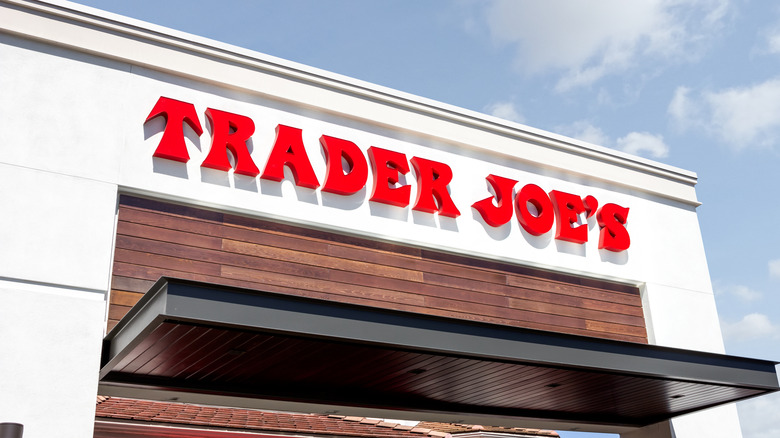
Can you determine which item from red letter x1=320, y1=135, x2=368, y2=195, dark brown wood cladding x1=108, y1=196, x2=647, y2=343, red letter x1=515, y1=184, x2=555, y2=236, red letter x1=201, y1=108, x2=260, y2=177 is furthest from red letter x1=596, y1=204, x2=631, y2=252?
red letter x1=201, y1=108, x2=260, y2=177

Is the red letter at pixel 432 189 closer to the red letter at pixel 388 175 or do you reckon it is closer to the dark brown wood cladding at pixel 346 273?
the red letter at pixel 388 175

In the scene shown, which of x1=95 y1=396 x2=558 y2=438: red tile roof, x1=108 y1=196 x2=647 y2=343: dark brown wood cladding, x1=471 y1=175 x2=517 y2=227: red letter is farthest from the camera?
x1=471 y1=175 x2=517 y2=227: red letter

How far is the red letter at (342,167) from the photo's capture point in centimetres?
1009

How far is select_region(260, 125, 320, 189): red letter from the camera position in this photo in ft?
32.1

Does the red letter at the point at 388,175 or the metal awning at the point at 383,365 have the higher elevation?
the red letter at the point at 388,175

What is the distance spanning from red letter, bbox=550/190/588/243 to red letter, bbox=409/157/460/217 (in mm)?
1787

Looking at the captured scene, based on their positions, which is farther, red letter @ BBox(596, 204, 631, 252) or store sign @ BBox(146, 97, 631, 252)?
red letter @ BBox(596, 204, 631, 252)

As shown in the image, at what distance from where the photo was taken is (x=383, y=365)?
851 centimetres

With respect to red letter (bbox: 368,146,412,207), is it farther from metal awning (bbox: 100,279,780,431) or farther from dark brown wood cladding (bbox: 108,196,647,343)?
metal awning (bbox: 100,279,780,431)

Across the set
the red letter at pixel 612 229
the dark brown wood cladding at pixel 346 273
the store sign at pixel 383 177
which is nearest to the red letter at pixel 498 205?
the store sign at pixel 383 177

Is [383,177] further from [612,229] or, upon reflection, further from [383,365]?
[612,229]

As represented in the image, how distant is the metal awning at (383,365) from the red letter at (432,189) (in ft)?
7.78

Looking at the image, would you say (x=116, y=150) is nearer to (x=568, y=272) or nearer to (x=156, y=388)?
(x=156, y=388)

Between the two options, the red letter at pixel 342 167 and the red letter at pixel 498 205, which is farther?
the red letter at pixel 498 205
